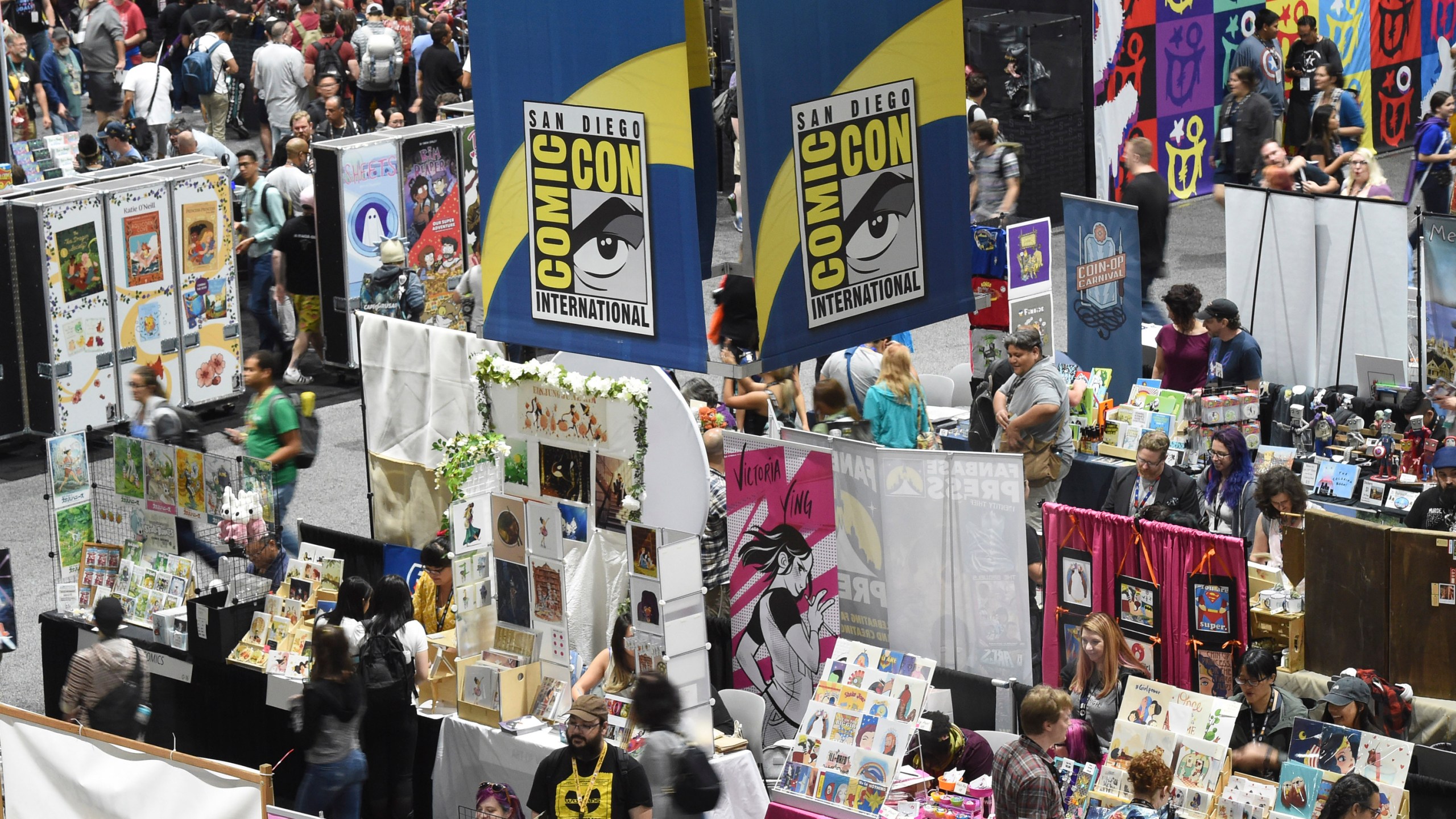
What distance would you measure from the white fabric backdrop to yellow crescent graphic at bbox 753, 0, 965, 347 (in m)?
2.41

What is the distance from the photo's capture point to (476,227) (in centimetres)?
1574

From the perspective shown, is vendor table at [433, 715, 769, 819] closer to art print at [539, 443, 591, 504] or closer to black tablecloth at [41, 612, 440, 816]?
black tablecloth at [41, 612, 440, 816]

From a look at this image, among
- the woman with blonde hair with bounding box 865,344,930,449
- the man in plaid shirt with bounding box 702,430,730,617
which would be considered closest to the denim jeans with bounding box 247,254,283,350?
the woman with blonde hair with bounding box 865,344,930,449

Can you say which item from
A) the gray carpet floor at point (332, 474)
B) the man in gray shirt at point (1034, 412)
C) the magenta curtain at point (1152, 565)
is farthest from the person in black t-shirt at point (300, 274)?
the magenta curtain at point (1152, 565)

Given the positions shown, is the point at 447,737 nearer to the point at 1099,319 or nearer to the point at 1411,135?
the point at 1099,319

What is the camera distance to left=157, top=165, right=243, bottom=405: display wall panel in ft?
45.4

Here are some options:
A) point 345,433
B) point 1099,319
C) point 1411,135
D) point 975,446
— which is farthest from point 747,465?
point 1411,135

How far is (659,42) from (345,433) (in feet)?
26.4

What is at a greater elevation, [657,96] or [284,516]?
[657,96]

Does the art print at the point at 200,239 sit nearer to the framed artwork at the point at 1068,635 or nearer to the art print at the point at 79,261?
the art print at the point at 79,261

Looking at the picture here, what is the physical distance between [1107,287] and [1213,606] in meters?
4.76

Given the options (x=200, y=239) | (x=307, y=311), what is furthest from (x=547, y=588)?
(x=307, y=311)

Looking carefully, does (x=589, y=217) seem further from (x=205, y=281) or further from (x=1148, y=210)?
(x=205, y=281)

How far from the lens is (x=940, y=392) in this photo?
1221cm
